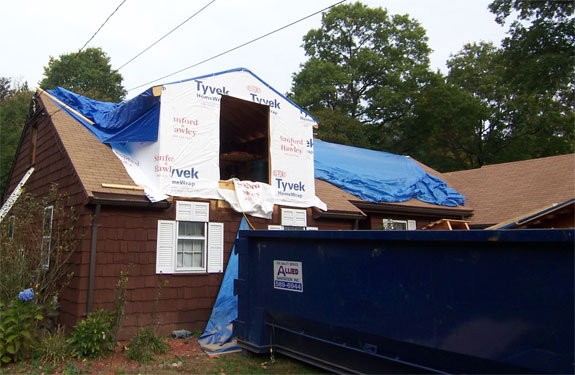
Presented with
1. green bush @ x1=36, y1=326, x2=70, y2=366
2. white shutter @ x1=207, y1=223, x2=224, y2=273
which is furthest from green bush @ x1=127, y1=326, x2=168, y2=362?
white shutter @ x1=207, y1=223, x2=224, y2=273

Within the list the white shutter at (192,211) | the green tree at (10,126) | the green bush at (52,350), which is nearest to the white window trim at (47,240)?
the green bush at (52,350)

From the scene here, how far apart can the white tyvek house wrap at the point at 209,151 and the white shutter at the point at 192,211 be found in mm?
212

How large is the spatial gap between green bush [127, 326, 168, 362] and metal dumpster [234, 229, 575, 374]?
6.30 feet

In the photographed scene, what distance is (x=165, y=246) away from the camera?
9.24 meters

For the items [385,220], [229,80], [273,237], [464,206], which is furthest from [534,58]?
[273,237]

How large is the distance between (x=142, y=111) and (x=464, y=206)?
1279 centimetres

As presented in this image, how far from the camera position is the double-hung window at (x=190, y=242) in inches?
363

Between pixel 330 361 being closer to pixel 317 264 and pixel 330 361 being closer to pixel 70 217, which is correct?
pixel 317 264

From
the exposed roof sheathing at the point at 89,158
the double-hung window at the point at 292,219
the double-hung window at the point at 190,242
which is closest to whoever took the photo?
the exposed roof sheathing at the point at 89,158

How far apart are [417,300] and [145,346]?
16.1 feet

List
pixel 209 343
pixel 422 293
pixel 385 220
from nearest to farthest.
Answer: pixel 422 293 → pixel 209 343 → pixel 385 220

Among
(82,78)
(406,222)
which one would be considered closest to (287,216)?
(406,222)

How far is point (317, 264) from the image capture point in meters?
5.68

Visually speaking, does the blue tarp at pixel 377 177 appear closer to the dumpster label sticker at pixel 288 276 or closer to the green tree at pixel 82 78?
the dumpster label sticker at pixel 288 276
